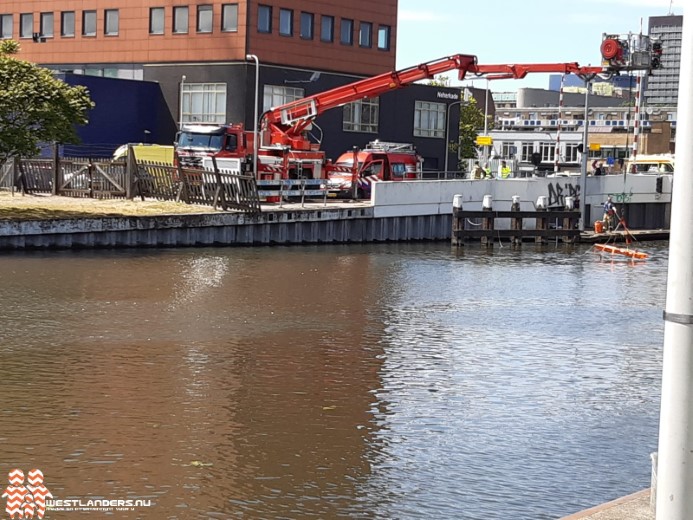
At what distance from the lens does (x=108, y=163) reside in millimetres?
41594

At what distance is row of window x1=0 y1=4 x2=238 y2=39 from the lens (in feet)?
205

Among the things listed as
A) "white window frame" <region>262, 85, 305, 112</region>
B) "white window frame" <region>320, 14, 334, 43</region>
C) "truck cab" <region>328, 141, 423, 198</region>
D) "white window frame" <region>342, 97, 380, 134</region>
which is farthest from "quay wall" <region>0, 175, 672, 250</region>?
"white window frame" <region>320, 14, 334, 43</region>

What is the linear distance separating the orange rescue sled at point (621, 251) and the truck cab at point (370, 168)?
378 inches

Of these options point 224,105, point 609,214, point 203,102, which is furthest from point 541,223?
point 203,102

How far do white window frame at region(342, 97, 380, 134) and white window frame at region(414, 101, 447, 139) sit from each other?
4.00m

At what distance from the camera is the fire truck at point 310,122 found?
45750mm

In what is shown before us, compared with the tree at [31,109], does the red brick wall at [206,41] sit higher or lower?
higher

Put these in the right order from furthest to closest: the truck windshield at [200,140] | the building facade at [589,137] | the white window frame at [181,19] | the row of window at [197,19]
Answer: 1. the building facade at [589,137]
2. the white window frame at [181,19]
3. the row of window at [197,19]
4. the truck windshield at [200,140]

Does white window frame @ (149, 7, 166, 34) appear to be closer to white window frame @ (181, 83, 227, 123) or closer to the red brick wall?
the red brick wall

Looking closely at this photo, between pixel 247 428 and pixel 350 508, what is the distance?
3.07 m

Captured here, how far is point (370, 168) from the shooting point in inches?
1991

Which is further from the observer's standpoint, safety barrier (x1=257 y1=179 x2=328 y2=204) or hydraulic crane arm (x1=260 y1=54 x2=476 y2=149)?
hydraulic crane arm (x1=260 y1=54 x2=476 y2=149)

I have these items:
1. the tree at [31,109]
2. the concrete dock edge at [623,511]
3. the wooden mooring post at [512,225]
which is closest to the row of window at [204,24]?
the wooden mooring post at [512,225]

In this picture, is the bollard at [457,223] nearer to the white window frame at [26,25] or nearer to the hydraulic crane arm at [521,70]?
the hydraulic crane arm at [521,70]
